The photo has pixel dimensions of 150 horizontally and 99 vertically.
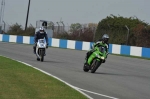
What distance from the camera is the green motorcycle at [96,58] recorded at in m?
16.7

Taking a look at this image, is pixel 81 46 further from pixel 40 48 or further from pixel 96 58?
pixel 96 58

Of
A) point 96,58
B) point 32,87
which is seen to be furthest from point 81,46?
point 32,87

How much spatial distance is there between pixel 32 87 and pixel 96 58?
248 inches

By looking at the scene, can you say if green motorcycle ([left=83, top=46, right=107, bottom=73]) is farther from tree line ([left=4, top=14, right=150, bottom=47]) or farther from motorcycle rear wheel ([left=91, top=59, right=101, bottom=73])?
tree line ([left=4, top=14, right=150, bottom=47])

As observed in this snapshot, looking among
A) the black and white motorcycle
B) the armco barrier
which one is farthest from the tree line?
A: the black and white motorcycle

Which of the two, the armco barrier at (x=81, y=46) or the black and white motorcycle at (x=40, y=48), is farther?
the armco barrier at (x=81, y=46)

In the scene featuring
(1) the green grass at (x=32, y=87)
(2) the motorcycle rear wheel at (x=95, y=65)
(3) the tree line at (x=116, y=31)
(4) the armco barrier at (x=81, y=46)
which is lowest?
(1) the green grass at (x=32, y=87)

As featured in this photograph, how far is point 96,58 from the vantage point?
16.8 m

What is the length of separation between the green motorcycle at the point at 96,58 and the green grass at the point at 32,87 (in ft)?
12.2

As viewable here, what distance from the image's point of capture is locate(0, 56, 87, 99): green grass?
9.70 meters

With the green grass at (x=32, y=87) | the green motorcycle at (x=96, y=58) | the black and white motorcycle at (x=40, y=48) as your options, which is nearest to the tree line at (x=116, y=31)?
the black and white motorcycle at (x=40, y=48)

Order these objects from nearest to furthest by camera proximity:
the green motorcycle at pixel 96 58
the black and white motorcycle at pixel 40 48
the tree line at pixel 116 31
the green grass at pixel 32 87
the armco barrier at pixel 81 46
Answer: the green grass at pixel 32 87 → the green motorcycle at pixel 96 58 → the black and white motorcycle at pixel 40 48 → the armco barrier at pixel 81 46 → the tree line at pixel 116 31

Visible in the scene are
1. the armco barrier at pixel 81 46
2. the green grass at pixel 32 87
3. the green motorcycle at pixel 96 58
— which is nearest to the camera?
the green grass at pixel 32 87

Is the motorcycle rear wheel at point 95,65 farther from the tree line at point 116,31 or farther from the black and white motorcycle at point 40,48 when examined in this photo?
the tree line at point 116,31
